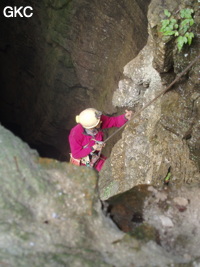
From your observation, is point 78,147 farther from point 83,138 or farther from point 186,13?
point 186,13

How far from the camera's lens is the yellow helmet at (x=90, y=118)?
4520 millimetres

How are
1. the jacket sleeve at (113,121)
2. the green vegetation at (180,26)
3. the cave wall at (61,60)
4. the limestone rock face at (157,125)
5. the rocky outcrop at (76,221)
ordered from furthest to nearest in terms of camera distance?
1. the cave wall at (61,60)
2. the jacket sleeve at (113,121)
3. the limestone rock face at (157,125)
4. the green vegetation at (180,26)
5. the rocky outcrop at (76,221)

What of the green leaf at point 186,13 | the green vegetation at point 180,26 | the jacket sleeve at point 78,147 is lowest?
the jacket sleeve at point 78,147

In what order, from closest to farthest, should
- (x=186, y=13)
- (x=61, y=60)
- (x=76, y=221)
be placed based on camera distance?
1. (x=76, y=221)
2. (x=186, y=13)
3. (x=61, y=60)

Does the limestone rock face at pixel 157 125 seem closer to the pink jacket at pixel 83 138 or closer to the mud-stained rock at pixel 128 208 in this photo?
the pink jacket at pixel 83 138

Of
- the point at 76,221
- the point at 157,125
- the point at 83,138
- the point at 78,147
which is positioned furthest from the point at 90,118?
the point at 76,221

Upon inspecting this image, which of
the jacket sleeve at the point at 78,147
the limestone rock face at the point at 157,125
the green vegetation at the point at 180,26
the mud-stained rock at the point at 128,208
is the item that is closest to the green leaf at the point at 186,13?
the green vegetation at the point at 180,26

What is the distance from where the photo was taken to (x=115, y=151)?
557cm

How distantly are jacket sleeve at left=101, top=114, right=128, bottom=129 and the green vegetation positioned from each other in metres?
1.47

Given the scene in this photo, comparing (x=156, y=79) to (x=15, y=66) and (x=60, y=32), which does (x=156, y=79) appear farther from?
(x=15, y=66)

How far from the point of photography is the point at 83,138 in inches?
191

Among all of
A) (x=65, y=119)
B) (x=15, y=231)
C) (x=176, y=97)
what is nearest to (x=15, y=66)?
(x=65, y=119)

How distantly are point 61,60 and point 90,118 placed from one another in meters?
4.43

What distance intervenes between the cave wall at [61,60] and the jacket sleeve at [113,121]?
Result: 4.73ft
